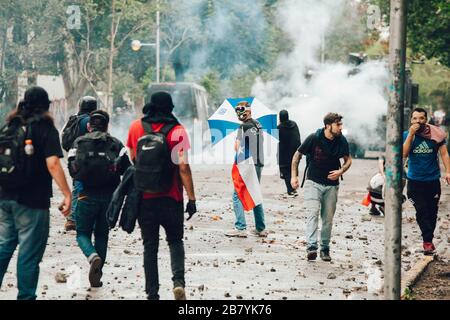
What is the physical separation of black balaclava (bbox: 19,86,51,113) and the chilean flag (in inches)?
243

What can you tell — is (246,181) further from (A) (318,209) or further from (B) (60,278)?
(B) (60,278)

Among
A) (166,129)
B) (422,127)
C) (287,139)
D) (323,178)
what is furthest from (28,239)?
(287,139)

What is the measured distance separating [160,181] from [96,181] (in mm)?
1392

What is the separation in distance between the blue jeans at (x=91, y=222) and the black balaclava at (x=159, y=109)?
4.69ft

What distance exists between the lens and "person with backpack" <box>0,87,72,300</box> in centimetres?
786

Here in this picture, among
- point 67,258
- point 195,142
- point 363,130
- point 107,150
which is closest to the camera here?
point 107,150

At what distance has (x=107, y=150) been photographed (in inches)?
385

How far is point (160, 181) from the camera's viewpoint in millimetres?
8477

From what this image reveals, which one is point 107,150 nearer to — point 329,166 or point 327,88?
point 329,166

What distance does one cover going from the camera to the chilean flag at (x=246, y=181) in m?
14.0

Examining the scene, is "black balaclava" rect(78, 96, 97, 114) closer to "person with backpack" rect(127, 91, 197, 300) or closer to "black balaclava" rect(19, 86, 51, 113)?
"person with backpack" rect(127, 91, 197, 300)

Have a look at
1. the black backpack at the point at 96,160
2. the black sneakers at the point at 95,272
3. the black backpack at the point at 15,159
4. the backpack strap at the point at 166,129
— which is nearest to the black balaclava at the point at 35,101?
the black backpack at the point at 15,159
